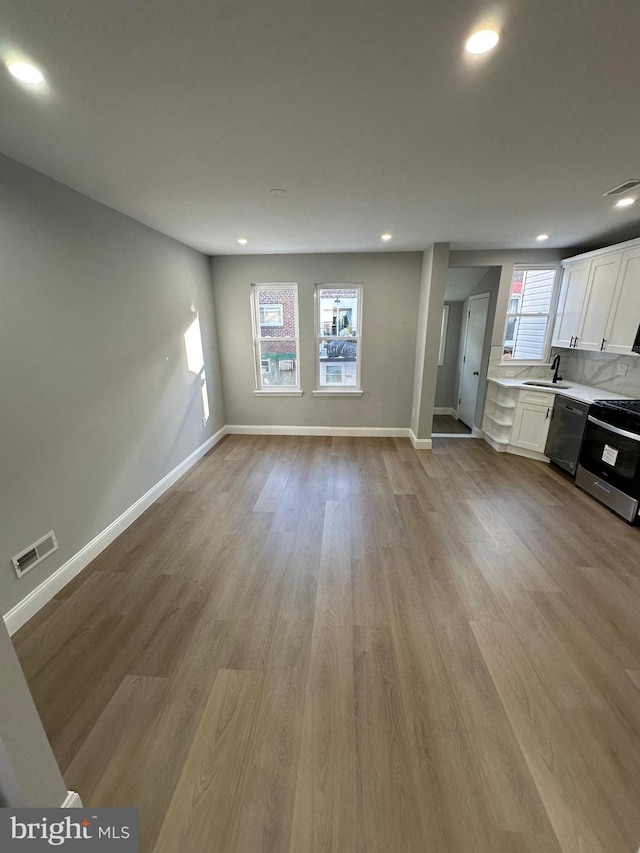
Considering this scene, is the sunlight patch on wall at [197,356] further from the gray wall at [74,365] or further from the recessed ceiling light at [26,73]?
the recessed ceiling light at [26,73]

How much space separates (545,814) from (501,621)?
2.79ft

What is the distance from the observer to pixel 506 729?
143 cm

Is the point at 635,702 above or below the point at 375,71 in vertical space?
below

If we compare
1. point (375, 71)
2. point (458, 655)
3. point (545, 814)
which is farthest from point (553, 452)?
point (375, 71)

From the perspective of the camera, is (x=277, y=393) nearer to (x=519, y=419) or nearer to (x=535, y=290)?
(x=519, y=419)

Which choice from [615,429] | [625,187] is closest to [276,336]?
[625,187]

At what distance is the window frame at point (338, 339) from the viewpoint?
4625 mm

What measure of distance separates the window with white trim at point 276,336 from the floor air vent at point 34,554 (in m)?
3.33

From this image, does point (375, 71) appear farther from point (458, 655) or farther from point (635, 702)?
point (635, 702)

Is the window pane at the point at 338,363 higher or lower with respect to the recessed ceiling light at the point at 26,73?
lower

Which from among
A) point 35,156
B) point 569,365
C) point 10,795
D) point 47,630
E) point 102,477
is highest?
point 35,156

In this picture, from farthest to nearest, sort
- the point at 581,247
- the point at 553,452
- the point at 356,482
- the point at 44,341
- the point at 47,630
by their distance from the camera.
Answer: the point at 581,247 → the point at 553,452 → the point at 356,482 → the point at 44,341 → the point at 47,630

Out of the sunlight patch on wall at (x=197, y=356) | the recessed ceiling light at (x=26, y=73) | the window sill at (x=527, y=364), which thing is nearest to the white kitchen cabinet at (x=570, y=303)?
the window sill at (x=527, y=364)

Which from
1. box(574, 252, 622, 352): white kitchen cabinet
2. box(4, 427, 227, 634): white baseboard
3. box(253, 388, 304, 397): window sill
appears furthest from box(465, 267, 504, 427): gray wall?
box(4, 427, 227, 634): white baseboard
